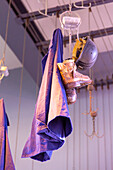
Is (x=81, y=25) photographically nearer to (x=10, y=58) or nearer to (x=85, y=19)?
(x=85, y=19)

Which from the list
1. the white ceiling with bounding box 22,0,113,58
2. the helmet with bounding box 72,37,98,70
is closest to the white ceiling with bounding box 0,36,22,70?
the white ceiling with bounding box 22,0,113,58

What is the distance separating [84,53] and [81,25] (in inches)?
102

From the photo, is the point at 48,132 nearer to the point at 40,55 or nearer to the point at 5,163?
the point at 5,163

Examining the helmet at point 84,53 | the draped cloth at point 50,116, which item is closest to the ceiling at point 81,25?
the helmet at point 84,53

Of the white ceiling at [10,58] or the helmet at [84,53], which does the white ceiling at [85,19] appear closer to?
the white ceiling at [10,58]

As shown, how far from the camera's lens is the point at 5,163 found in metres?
1.60

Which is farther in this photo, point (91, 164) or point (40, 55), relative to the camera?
point (40, 55)

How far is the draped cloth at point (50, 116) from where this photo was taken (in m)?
1.24

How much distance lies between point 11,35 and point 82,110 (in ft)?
4.75

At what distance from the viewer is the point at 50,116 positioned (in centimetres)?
123

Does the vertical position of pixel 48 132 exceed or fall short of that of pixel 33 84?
it falls short

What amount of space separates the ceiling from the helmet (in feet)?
6.34

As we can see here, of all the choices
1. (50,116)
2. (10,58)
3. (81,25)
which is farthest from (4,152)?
(81,25)

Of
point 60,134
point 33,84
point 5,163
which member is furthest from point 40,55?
point 60,134
